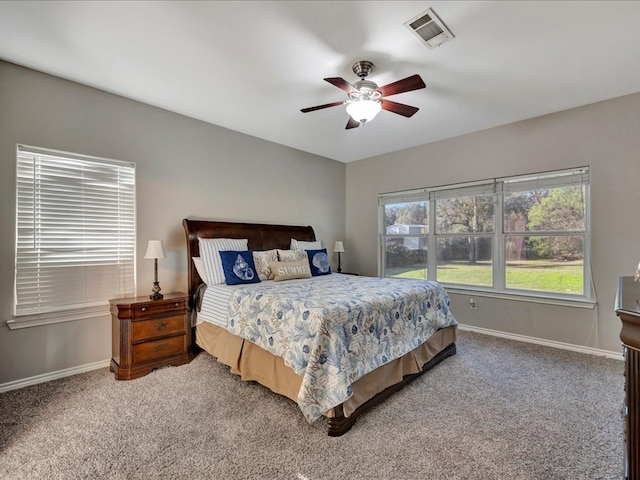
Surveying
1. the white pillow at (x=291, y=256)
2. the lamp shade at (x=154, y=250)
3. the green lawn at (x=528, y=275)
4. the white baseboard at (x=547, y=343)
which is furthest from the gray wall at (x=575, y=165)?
the lamp shade at (x=154, y=250)

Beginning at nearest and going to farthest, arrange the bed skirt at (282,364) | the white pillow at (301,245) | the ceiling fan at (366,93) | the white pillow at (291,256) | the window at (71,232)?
the bed skirt at (282,364)
the ceiling fan at (366,93)
the window at (71,232)
the white pillow at (291,256)
the white pillow at (301,245)

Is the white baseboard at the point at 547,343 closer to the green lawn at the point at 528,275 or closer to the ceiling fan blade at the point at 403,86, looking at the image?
the green lawn at the point at 528,275

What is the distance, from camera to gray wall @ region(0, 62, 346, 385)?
8.24 feet

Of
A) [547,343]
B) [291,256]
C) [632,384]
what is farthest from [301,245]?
[632,384]

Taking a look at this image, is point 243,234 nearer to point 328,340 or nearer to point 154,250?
point 154,250

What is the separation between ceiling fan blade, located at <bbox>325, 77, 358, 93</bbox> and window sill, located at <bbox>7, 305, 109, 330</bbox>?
2.98 meters

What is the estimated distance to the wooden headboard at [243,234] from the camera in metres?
3.41

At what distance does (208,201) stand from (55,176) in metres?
1.45

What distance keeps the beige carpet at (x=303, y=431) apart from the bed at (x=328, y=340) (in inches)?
6.3

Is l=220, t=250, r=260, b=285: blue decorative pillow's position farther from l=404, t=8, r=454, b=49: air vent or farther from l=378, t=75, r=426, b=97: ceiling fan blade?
l=404, t=8, r=454, b=49: air vent

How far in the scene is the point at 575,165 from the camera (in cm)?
338

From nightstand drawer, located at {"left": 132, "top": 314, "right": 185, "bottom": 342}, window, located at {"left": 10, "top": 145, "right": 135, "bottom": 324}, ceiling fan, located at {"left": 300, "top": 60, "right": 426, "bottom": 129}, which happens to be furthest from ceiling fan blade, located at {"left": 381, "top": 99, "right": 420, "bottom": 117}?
nightstand drawer, located at {"left": 132, "top": 314, "right": 185, "bottom": 342}

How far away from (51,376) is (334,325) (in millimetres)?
2665

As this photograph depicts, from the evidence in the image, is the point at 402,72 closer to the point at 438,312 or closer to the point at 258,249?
the point at 438,312
